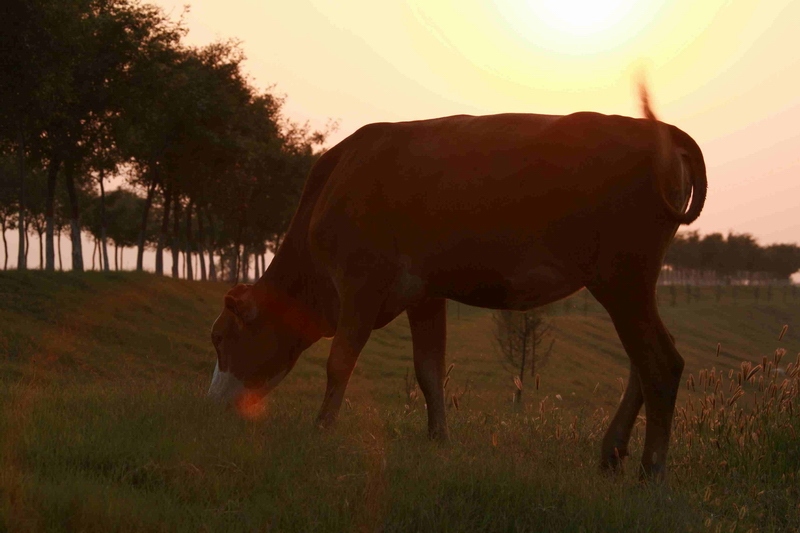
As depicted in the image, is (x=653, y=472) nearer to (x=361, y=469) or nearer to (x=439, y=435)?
(x=439, y=435)

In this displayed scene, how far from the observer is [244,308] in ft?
26.0

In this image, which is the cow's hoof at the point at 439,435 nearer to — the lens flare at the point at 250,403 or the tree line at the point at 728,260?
the lens flare at the point at 250,403

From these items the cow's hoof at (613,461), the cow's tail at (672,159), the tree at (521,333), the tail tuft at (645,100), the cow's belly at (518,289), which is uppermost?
the tail tuft at (645,100)

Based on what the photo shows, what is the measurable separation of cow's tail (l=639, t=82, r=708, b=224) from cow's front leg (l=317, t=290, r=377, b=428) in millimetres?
2553

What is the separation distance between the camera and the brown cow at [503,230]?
6.12m

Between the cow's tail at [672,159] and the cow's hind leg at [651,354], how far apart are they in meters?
0.65

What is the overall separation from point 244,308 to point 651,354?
3.88m

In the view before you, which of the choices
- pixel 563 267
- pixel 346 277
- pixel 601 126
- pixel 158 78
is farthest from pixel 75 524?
pixel 158 78

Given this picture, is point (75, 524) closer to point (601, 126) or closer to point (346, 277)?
point (346, 277)

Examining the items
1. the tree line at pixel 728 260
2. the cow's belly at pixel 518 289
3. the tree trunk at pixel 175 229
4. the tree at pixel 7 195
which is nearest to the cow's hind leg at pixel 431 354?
the cow's belly at pixel 518 289

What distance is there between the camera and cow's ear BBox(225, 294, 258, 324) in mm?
7883

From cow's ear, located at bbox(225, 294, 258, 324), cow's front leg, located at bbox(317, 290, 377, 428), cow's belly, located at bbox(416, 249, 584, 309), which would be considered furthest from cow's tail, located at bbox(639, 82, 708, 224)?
cow's ear, located at bbox(225, 294, 258, 324)

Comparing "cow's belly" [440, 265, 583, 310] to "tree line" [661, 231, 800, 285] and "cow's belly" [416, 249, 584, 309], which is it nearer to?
"cow's belly" [416, 249, 584, 309]

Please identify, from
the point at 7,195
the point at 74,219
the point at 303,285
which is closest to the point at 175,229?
the point at 74,219
